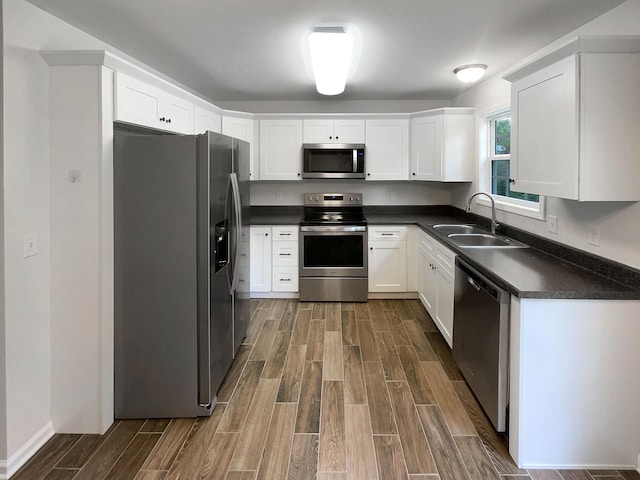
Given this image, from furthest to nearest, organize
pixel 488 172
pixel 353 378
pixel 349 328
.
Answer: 1. pixel 488 172
2. pixel 349 328
3. pixel 353 378

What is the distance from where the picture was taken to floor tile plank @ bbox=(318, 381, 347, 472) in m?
2.19

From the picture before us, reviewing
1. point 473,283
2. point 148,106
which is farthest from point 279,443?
point 148,106

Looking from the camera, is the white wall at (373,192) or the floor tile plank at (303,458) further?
the white wall at (373,192)

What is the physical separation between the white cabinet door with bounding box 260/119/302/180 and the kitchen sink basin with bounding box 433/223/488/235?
1.80m

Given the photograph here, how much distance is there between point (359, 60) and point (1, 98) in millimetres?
2487

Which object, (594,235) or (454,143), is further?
(454,143)

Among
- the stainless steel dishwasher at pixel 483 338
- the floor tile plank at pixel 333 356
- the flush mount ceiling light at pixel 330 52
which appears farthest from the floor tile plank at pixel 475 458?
the flush mount ceiling light at pixel 330 52

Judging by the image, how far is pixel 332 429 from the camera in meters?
2.50

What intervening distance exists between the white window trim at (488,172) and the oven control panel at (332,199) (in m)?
1.56

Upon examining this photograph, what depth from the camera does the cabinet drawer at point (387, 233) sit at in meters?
5.02

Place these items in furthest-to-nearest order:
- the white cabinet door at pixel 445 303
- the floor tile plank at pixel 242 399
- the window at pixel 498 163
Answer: the window at pixel 498 163 → the white cabinet door at pixel 445 303 → the floor tile plank at pixel 242 399

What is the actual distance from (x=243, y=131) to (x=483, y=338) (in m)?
3.66

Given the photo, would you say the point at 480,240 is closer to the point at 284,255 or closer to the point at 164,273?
the point at 284,255

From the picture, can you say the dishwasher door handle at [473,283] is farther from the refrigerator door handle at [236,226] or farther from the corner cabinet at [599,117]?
the refrigerator door handle at [236,226]
